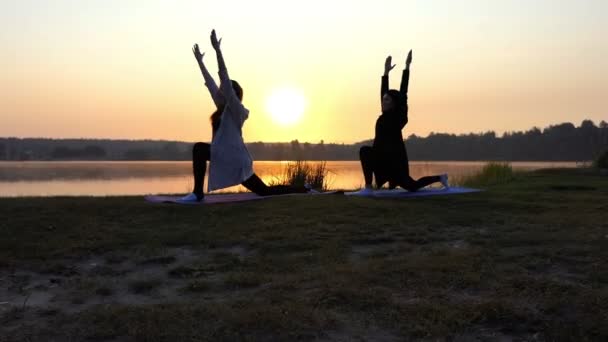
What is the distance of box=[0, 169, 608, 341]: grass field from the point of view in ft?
8.12

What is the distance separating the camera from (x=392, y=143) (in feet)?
25.0

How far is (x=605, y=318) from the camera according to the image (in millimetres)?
2492

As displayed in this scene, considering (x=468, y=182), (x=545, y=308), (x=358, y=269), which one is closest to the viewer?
(x=545, y=308)

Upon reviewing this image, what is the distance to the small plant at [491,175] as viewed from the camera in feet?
43.6

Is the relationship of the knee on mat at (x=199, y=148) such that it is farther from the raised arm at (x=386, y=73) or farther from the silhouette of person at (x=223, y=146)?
the raised arm at (x=386, y=73)

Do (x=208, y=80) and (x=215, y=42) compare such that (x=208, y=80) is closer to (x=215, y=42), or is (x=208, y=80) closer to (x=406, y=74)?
(x=215, y=42)

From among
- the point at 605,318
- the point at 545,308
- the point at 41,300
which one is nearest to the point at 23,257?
the point at 41,300

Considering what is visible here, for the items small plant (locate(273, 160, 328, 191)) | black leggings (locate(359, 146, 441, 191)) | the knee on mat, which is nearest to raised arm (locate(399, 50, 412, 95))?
black leggings (locate(359, 146, 441, 191))

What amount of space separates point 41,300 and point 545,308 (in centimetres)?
281

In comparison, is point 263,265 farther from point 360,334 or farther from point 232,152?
point 232,152

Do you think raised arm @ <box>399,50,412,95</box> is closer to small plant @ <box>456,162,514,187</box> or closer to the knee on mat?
the knee on mat

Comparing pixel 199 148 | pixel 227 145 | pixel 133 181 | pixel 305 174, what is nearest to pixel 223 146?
pixel 227 145

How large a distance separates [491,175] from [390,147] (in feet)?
25.0

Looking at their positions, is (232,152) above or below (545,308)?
above
